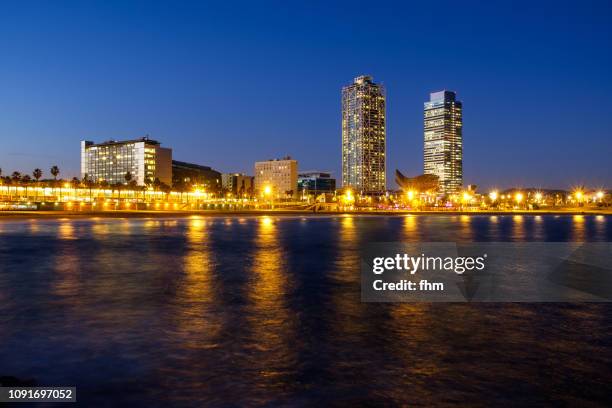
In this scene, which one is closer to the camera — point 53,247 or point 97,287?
point 97,287

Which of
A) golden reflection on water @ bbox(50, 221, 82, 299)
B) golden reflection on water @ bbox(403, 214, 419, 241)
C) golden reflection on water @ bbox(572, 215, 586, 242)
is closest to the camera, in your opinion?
golden reflection on water @ bbox(50, 221, 82, 299)


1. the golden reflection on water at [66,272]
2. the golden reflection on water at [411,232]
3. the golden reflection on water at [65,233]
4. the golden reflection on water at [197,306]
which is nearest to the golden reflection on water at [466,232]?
the golden reflection on water at [411,232]

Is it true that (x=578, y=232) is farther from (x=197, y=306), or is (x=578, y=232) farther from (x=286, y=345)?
(x=286, y=345)

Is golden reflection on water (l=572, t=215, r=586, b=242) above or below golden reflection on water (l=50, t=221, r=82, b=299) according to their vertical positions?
below

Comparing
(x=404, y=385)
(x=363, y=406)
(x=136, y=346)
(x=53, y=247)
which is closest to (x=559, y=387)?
(x=404, y=385)

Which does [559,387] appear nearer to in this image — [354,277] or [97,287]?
[354,277]

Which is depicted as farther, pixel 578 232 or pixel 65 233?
pixel 578 232

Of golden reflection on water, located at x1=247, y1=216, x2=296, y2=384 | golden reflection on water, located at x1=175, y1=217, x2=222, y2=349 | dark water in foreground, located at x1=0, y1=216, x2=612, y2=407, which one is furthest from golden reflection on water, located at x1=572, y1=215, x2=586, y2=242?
golden reflection on water, located at x1=175, y1=217, x2=222, y2=349

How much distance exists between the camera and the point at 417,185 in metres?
195

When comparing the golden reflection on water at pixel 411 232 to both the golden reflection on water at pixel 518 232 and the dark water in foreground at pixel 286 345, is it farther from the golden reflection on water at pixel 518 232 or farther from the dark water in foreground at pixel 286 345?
the dark water in foreground at pixel 286 345

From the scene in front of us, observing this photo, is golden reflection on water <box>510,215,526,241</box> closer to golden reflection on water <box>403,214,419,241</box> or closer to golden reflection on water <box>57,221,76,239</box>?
golden reflection on water <box>403,214,419,241</box>

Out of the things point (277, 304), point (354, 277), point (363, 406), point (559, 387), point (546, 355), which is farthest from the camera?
point (354, 277)

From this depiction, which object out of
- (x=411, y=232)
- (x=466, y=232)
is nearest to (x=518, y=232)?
(x=466, y=232)

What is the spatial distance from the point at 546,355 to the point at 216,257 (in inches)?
600
